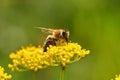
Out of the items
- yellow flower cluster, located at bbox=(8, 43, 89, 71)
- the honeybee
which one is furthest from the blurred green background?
yellow flower cluster, located at bbox=(8, 43, 89, 71)

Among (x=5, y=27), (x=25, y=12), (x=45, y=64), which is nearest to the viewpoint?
(x=45, y=64)

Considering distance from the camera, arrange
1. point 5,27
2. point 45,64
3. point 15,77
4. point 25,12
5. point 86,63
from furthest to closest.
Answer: point 25,12, point 5,27, point 86,63, point 15,77, point 45,64

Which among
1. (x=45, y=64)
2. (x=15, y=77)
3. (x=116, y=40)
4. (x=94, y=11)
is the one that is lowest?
(x=45, y=64)

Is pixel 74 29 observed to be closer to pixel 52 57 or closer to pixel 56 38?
pixel 56 38

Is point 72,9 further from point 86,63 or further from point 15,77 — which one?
point 15,77

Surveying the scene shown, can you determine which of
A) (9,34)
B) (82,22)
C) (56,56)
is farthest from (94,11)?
(56,56)

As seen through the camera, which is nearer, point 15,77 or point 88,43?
point 15,77

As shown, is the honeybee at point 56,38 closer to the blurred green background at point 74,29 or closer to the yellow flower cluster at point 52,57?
the yellow flower cluster at point 52,57

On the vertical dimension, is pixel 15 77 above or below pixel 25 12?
below
